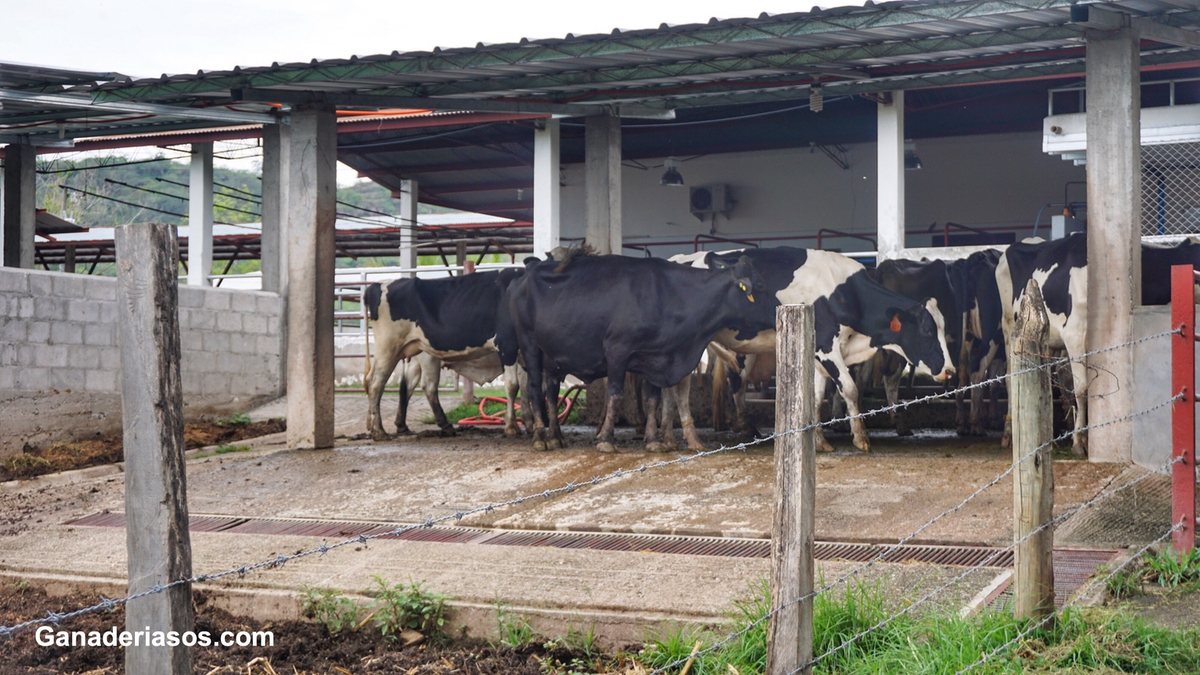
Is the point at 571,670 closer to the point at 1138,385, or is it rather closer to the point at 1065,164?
the point at 1138,385

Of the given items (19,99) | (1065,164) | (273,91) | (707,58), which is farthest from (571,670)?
(1065,164)

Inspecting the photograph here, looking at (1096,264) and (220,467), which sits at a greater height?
(1096,264)

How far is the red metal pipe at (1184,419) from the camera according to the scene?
542 centimetres

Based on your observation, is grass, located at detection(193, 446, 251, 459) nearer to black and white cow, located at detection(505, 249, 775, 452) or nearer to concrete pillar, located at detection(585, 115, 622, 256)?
black and white cow, located at detection(505, 249, 775, 452)

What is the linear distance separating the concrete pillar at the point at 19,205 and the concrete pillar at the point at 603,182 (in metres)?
8.91

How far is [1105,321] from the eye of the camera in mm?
8867

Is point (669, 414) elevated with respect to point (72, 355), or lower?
lower

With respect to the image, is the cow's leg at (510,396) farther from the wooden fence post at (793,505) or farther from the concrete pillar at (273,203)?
the wooden fence post at (793,505)

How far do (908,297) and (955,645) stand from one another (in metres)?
7.52

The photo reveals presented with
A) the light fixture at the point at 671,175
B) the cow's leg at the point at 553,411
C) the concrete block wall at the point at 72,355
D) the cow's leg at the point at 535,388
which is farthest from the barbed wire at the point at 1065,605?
the light fixture at the point at 671,175

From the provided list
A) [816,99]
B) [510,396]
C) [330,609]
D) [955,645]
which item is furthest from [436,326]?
[955,645]

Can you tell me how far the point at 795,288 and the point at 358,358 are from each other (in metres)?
10.8

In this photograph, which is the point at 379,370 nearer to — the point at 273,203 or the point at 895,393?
the point at 273,203

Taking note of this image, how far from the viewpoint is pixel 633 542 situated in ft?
22.3
